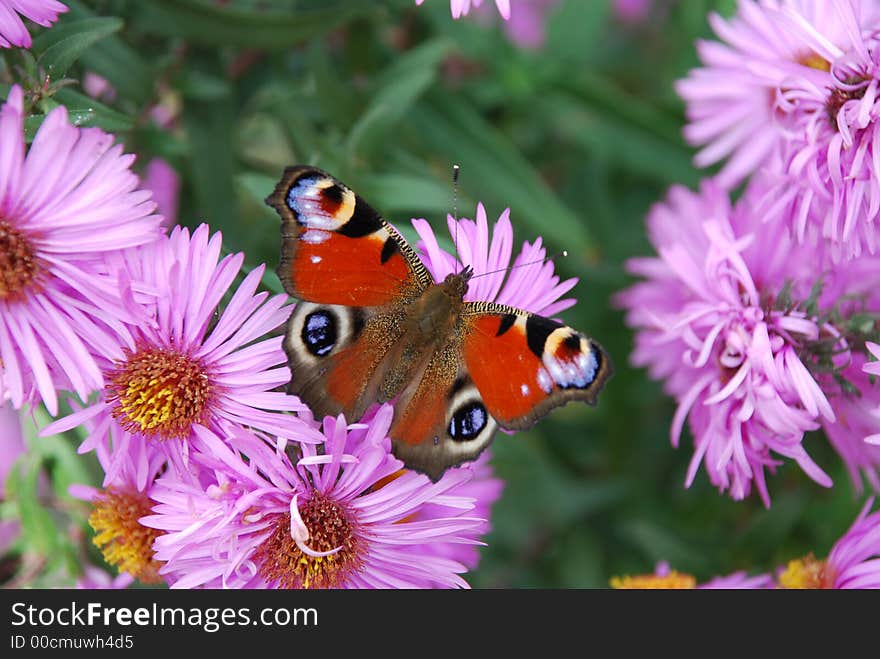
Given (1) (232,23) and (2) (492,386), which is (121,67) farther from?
(2) (492,386)

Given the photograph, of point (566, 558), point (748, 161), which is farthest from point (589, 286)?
point (566, 558)

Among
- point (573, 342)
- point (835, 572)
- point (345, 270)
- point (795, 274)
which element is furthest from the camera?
point (795, 274)

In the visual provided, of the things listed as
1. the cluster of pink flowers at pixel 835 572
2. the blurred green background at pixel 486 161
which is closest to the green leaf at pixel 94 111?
the blurred green background at pixel 486 161

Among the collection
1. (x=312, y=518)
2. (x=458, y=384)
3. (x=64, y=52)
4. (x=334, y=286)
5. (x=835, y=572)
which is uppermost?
(x=64, y=52)

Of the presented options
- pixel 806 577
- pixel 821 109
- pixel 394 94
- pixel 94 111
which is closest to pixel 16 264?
pixel 94 111

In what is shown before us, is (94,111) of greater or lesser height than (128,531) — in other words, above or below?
above

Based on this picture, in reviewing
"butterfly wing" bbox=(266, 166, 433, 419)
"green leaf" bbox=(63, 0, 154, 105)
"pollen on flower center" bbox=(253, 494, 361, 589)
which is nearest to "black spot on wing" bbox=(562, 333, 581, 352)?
"butterfly wing" bbox=(266, 166, 433, 419)

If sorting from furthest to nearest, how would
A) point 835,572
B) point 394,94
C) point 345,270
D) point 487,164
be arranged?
1. point 487,164
2. point 394,94
3. point 835,572
4. point 345,270
